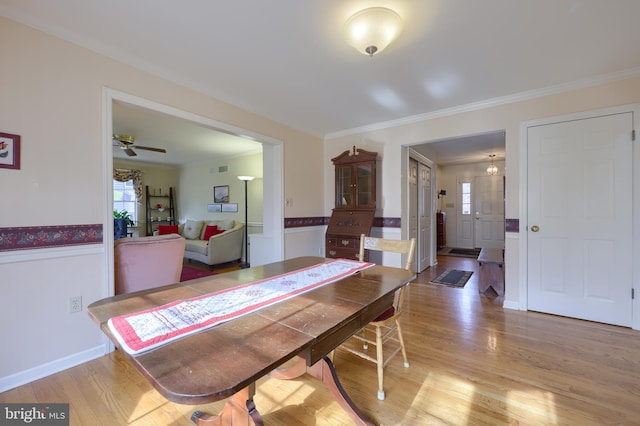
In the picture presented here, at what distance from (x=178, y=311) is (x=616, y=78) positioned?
4.00 metres

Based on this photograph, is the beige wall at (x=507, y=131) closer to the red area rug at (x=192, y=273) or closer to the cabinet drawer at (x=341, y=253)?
the cabinet drawer at (x=341, y=253)

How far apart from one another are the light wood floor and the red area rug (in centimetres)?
244

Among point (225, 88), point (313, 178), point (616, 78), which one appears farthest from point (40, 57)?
point (616, 78)

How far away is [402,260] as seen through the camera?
391 cm

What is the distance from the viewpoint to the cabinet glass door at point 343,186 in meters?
4.05

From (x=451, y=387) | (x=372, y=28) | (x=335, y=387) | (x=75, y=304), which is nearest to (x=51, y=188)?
(x=75, y=304)

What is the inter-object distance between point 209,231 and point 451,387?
525 centimetres

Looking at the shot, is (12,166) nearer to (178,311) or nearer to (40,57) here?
(40,57)

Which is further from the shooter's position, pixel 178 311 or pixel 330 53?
pixel 330 53

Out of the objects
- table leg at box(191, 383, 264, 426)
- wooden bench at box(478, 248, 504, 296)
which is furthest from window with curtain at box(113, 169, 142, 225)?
wooden bench at box(478, 248, 504, 296)

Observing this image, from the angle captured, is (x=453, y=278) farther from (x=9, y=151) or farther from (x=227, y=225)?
(x=9, y=151)

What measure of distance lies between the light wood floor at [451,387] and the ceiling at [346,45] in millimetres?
2375

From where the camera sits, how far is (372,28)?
1737mm

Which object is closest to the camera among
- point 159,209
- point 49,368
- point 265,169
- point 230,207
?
point 49,368
